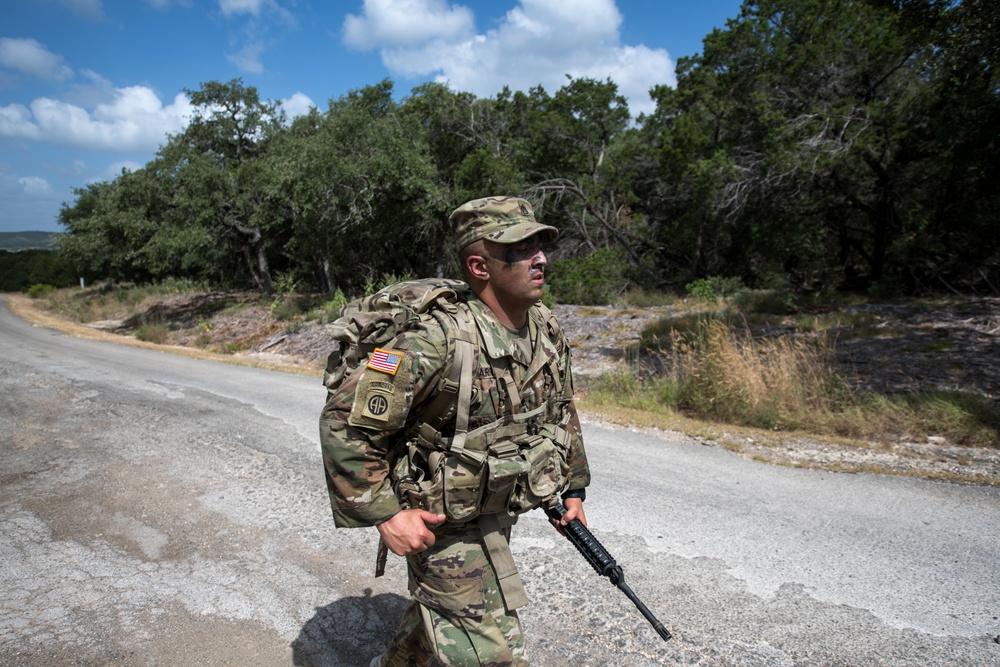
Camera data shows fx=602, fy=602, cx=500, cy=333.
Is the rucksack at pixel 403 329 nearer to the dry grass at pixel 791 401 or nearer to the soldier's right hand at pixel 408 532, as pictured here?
the soldier's right hand at pixel 408 532

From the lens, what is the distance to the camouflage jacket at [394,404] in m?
1.86

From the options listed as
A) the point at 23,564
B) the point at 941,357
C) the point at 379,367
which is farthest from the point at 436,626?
the point at 941,357

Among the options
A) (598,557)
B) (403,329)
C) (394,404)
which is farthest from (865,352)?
(394,404)

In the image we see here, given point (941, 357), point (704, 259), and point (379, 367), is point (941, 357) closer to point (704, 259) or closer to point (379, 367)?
point (379, 367)

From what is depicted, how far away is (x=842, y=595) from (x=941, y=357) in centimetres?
706

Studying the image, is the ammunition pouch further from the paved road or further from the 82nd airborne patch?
the paved road

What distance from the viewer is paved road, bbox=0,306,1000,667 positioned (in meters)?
2.79

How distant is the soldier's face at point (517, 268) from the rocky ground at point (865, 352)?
4279mm

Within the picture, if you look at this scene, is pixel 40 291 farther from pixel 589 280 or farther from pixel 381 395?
pixel 381 395

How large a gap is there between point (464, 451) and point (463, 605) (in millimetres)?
502

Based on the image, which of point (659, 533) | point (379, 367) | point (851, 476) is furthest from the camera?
point (851, 476)

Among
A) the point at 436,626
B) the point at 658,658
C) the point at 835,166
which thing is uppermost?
the point at 835,166

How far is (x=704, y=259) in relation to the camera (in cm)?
2041

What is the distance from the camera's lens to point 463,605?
1978mm
